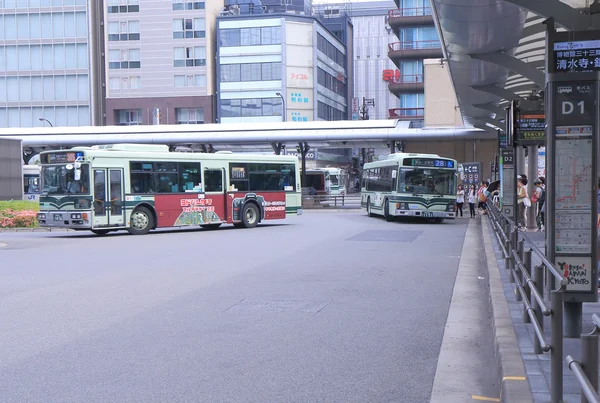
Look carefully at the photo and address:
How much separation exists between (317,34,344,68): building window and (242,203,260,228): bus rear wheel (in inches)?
2310

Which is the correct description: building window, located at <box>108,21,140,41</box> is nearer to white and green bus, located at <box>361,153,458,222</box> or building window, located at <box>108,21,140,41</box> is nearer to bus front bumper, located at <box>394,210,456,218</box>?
white and green bus, located at <box>361,153,458,222</box>

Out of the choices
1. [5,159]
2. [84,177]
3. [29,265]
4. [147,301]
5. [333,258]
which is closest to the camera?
[147,301]

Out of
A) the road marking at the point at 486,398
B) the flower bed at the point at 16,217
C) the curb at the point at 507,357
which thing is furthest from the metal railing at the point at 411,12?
the road marking at the point at 486,398

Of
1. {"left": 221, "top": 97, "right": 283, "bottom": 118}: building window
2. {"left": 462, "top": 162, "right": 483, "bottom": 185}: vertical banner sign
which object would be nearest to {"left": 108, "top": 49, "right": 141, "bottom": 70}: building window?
{"left": 221, "top": 97, "right": 283, "bottom": 118}: building window

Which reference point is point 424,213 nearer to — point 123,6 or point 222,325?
point 222,325

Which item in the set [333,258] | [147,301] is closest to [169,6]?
[333,258]

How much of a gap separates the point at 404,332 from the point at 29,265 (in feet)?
31.7

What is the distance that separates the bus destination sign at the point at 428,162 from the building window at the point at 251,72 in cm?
5024

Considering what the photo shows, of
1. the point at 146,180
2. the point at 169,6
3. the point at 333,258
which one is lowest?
the point at 333,258

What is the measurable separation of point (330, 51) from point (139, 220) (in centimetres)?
6952

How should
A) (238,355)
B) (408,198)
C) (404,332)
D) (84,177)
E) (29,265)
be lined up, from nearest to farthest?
(238,355) → (404,332) → (29,265) → (84,177) → (408,198)

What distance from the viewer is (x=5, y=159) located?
3741 centimetres

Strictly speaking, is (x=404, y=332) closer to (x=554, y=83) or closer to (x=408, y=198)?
(x=554, y=83)

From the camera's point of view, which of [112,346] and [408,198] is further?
[408,198]
